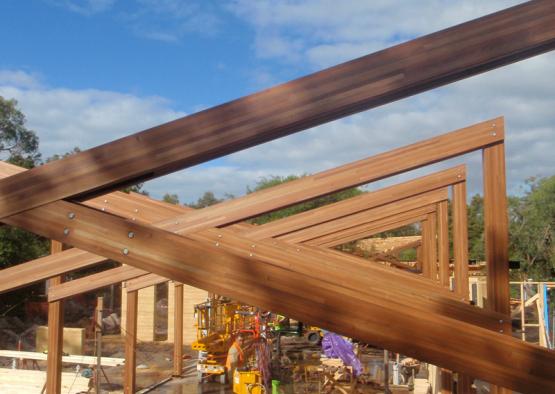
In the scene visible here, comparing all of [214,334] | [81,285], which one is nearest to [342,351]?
[214,334]

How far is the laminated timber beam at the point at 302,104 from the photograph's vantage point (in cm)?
142

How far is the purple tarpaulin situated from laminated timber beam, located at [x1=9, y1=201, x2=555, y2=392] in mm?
14033

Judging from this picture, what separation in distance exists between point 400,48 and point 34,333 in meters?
24.6

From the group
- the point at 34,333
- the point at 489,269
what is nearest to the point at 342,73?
the point at 489,269

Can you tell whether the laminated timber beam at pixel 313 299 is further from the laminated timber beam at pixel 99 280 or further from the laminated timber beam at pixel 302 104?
the laminated timber beam at pixel 99 280

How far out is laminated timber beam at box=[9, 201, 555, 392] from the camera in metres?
1.31

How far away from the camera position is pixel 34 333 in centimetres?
2325

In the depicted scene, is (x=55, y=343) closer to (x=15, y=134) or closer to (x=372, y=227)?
(x=372, y=227)

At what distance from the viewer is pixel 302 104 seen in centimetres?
146

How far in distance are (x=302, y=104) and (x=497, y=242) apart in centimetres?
245

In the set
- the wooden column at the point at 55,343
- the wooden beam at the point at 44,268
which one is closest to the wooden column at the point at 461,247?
the wooden beam at the point at 44,268

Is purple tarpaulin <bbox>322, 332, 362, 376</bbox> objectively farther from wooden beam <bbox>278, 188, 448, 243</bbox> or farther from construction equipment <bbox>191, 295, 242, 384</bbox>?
wooden beam <bbox>278, 188, 448, 243</bbox>

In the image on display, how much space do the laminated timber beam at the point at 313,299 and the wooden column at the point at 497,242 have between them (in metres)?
2.24

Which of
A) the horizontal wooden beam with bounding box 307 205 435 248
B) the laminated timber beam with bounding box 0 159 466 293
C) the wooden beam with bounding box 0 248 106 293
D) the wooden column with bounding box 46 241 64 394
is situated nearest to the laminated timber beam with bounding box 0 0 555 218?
the laminated timber beam with bounding box 0 159 466 293
